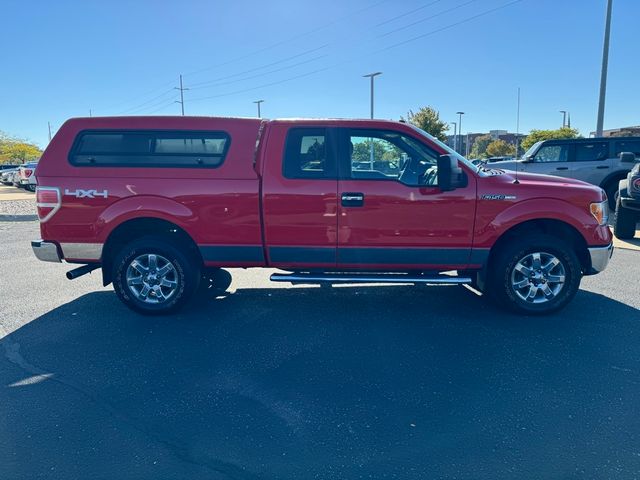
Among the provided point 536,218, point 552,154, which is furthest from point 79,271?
point 552,154

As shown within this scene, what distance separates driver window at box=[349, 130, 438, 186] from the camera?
4680 millimetres

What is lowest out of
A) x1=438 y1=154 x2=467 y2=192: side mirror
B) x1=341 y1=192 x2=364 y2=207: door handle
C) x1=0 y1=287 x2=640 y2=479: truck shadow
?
x1=0 y1=287 x2=640 y2=479: truck shadow

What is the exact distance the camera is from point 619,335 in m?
4.24

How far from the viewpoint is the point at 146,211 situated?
15.4ft

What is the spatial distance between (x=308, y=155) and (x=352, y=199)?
649mm

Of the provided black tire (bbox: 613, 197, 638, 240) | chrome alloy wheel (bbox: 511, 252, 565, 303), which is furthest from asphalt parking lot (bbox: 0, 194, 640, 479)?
black tire (bbox: 613, 197, 638, 240)

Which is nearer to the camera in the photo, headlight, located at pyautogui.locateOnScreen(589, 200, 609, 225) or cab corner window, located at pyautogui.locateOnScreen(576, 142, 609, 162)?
headlight, located at pyautogui.locateOnScreen(589, 200, 609, 225)

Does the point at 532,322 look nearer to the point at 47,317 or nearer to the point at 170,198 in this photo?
the point at 170,198

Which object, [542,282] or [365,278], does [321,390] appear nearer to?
[365,278]

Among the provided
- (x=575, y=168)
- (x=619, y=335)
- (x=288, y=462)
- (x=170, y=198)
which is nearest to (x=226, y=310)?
(x=170, y=198)

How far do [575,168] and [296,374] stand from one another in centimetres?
1088

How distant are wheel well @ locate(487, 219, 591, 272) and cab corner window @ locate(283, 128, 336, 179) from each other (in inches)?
74.9

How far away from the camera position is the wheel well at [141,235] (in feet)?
15.9

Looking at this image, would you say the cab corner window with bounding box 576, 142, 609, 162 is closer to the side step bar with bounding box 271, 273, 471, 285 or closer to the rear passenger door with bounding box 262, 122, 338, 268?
the side step bar with bounding box 271, 273, 471, 285
